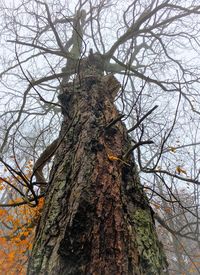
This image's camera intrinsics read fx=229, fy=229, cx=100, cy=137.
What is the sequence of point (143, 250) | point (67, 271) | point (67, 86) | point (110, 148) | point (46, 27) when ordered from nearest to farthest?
point (67, 271) < point (143, 250) < point (110, 148) < point (67, 86) < point (46, 27)

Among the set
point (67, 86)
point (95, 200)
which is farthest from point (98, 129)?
point (67, 86)

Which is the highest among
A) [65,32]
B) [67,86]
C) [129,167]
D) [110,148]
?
[65,32]

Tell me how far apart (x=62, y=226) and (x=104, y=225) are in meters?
0.22

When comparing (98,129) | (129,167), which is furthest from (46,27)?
(129,167)

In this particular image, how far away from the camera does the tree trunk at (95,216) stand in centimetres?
96

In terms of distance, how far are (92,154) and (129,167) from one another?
0.26 m

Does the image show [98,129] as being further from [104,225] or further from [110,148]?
[104,225]

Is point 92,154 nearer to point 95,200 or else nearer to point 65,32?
point 95,200

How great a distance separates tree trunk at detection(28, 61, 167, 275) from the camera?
957 mm

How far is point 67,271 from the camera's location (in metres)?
0.94

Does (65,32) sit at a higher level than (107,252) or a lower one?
higher

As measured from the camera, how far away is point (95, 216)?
3.48ft

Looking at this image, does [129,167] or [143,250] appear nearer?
[143,250]

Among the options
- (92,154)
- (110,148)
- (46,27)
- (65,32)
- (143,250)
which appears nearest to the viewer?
(143,250)
